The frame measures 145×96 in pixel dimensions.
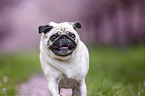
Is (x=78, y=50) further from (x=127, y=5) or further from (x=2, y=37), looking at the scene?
(x=2, y=37)

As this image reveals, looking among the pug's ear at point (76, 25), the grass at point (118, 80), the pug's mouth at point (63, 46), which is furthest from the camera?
the grass at point (118, 80)

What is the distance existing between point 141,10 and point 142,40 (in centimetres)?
262

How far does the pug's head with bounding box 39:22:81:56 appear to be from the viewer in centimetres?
281

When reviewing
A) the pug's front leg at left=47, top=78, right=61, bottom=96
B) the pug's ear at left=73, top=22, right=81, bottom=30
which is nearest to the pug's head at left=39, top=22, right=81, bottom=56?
the pug's ear at left=73, top=22, right=81, bottom=30

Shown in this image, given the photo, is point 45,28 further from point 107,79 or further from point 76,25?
point 107,79

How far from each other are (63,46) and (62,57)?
0.58 feet

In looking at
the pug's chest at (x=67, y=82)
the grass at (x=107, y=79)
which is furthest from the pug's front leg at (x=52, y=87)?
the grass at (x=107, y=79)

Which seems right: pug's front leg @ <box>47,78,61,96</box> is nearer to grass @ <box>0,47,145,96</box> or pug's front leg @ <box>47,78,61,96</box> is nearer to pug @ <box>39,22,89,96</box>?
pug @ <box>39,22,89,96</box>

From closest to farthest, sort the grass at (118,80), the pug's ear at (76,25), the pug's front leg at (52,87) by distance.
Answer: the pug's front leg at (52,87) → the pug's ear at (76,25) → the grass at (118,80)

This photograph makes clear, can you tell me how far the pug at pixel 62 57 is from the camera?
2.83m

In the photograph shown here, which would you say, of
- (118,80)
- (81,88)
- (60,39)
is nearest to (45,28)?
(60,39)

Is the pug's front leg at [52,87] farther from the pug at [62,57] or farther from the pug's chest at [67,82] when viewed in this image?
the pug's chest at [67,82]

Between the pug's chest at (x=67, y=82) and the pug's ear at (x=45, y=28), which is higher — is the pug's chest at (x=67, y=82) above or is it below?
below

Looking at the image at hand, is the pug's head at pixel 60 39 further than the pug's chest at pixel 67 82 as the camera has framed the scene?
No
